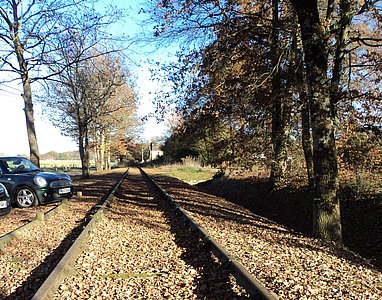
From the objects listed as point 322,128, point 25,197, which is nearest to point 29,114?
point 25,197

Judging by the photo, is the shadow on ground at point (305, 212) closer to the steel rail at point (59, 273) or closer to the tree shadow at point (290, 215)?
the tree shadow at point (290, 215)

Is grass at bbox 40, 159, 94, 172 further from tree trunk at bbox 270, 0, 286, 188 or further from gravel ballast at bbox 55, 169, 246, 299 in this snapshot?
gravel ballast at bbox 55, 169, 246, 299

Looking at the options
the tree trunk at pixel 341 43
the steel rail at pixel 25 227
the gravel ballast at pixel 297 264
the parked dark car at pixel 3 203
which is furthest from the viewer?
the tree trunk at pixel 341 43

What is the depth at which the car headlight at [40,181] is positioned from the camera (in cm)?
978

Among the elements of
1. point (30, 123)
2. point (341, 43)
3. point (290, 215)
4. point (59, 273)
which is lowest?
point (290, 215)

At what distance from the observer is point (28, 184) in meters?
9.65

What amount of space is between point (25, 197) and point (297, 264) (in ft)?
27.2

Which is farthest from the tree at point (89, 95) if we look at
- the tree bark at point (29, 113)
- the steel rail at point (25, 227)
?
the steel rail at point (25, 227)

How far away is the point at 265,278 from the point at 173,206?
5.83 m

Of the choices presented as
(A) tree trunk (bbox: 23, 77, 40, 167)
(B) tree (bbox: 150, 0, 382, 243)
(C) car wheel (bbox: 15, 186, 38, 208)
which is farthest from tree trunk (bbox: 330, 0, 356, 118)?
(A) tree trunk (bbox: 23, 77, 40, 167)

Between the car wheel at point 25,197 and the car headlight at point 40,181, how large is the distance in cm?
29

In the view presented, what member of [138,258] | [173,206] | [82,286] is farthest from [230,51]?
[82,286]

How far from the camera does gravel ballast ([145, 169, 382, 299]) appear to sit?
3717 mm

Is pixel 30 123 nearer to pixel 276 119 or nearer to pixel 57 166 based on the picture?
pixel 276 119
